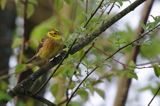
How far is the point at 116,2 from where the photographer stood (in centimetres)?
200

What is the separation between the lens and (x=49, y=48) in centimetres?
250

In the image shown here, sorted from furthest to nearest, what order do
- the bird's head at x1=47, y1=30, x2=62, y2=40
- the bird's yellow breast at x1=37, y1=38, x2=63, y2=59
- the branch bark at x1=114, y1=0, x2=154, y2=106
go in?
1. the branch bark at x1=114, y1=0, x2=154, y2=106
2. the bird's head at x1=47, y1=30, x2=62, y2=40
3. the bird's yellow breast at x1=37, y1=38, x2=63, y2=59

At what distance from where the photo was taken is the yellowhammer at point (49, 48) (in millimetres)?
2379

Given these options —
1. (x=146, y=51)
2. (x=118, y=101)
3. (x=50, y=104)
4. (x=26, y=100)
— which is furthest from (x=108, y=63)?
(x=146, y=51)

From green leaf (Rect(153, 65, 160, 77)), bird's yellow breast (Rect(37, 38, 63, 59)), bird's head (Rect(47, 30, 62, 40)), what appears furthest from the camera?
bird's head (Rect(47, 30, 62, 40))

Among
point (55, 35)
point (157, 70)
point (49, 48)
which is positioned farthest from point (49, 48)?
point (157, 70)

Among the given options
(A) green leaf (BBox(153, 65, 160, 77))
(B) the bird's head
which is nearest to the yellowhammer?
(B) the bird's head

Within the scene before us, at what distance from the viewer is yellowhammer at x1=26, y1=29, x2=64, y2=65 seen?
93.7 inches

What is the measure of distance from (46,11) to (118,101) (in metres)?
2.28

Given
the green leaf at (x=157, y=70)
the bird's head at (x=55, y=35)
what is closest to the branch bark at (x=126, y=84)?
the bird's head at (x=55, y=35)

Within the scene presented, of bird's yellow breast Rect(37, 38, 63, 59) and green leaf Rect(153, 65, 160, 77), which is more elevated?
bird's yellow breast Rect(37, 38, 63, 59)

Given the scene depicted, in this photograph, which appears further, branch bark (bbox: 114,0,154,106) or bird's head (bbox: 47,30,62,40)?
branch bark (bbox: 114,0,154,106)

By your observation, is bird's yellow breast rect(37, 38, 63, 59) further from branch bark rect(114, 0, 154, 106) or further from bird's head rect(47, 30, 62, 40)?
branch bark rect(114, 0, 154, 106)

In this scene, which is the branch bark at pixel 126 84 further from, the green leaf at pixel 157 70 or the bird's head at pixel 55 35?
the green leaf at pixel 157 70
